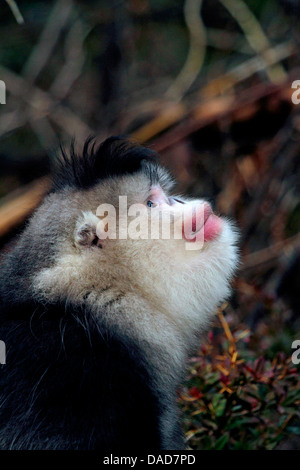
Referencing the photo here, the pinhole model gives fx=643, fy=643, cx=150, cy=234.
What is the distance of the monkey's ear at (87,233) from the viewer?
2.40 metres

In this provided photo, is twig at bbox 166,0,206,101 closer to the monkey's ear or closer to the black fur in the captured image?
the monkey's ear

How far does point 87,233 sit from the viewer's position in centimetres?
240

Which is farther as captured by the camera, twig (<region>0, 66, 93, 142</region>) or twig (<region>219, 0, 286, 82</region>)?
twig (<region>0, 66, 93, 142</region>)

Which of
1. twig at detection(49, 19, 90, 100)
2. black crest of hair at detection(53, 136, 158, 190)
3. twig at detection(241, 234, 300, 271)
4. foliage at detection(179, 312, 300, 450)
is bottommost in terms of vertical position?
foliage at detection(179, 312, 300, 450)

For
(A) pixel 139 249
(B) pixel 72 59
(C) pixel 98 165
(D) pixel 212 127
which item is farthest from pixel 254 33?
(A) pixel 139 249

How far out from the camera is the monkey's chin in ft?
8.21

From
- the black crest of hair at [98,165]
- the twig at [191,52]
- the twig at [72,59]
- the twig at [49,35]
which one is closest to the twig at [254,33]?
the twig at [191,52]

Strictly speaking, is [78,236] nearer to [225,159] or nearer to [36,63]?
[225,159]

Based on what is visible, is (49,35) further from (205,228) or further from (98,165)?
(205,228)

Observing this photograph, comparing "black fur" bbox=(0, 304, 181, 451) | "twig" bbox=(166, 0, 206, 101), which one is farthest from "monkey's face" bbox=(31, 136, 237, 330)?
"twig" bbox=(166, 0, 206, 101)

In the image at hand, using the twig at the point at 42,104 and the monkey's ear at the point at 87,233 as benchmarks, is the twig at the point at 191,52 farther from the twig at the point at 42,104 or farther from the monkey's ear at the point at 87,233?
the monkey's ear at the point at 87,233

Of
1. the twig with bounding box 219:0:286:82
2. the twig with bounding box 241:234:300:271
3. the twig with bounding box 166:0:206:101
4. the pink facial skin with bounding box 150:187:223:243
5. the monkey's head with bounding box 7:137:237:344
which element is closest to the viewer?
the monkey's head with bounding box 7:137:237:344

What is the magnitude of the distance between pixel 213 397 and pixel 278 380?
0.95 feet

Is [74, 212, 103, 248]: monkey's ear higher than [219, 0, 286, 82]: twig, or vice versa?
[219, 0, 286, 82]: twig
